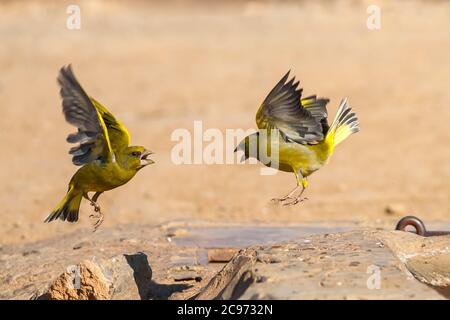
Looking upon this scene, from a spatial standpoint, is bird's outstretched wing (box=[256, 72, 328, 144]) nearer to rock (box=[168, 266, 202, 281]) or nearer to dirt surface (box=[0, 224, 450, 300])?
dirt surface (box=[0, 224, 450, 300])

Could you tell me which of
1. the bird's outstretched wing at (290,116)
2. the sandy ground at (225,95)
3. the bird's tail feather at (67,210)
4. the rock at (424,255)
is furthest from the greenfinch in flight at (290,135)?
the sandy ground at (225,95)

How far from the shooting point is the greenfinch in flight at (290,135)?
649 centimetres

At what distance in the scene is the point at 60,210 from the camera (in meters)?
6.86

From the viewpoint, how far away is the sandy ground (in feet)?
37.3

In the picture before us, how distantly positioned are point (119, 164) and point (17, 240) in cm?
355

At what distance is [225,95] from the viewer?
55.3 feet

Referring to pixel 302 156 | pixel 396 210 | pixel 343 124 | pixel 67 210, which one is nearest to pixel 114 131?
pixel 67 210

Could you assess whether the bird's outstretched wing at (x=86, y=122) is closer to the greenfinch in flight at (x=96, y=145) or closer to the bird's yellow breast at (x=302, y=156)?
the greenfinch in flight at (x=96, y=145)

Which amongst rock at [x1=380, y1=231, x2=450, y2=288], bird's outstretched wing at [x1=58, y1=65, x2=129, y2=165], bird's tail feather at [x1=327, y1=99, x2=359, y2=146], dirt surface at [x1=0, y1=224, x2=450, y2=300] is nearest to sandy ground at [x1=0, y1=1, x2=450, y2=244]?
dirt surface at [x1=0, y1=224, x2=450, y2=300]

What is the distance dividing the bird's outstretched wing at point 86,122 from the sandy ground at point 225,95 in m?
3.28

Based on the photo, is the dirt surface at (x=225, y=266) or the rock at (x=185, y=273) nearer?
the dirt surface at (x=225, y=266)

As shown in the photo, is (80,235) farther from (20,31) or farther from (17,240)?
(20,31)

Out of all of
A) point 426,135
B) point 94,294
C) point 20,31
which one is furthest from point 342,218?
point 20,31

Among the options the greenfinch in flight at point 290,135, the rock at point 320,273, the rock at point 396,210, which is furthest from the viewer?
the rock at point 396,210
